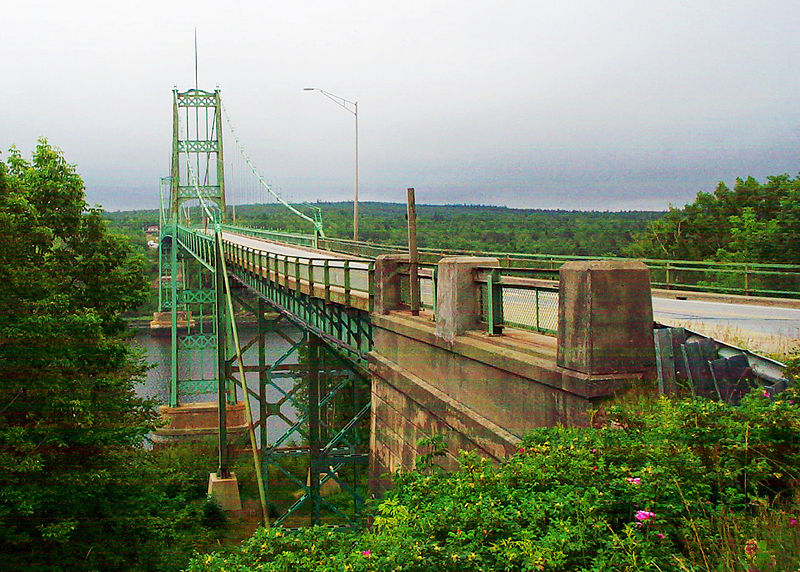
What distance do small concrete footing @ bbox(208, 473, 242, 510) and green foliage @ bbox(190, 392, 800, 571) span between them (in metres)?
24.5

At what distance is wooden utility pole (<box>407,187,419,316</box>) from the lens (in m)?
10.1

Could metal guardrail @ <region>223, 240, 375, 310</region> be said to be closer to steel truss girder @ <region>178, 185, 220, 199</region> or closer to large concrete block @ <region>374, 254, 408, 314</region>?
large concrete block @ <region>374, 254, 408, 314</region>

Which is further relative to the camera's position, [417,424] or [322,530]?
[417,424]

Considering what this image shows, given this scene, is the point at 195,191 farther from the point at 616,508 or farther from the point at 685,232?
the point at 616,508

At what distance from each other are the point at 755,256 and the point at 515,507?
95.9 ft

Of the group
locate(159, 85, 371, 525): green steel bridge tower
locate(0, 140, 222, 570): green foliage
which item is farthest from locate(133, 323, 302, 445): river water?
locate(0, 140, 222, 570): green foliage

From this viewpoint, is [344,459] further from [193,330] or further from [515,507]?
[193,330]

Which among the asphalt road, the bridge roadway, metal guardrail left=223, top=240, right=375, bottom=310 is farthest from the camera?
metal guardrail left=223, top=240, right=375, bottom=310

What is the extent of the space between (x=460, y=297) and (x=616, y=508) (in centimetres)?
373

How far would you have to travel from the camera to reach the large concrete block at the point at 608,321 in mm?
6074

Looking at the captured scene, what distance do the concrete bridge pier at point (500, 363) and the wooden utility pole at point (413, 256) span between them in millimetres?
247

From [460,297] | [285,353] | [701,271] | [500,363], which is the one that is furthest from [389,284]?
[285,353]

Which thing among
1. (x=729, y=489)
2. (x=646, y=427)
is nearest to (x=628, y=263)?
(x=646, y=427)

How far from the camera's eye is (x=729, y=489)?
477 centimetres
